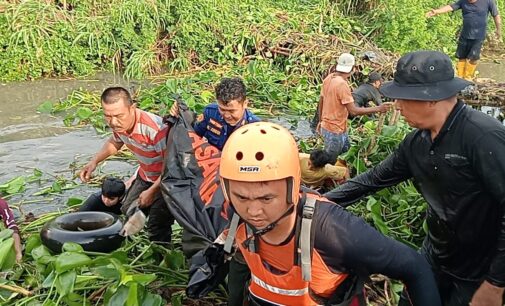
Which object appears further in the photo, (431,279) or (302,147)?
(302,147)

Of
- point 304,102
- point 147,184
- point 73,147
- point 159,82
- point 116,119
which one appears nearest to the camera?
point 116,119

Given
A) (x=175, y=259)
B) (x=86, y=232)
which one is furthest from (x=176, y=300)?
(x=86, y=232)

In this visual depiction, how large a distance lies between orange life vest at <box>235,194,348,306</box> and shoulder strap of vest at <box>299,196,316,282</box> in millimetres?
37

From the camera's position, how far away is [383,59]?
12102 millimetres

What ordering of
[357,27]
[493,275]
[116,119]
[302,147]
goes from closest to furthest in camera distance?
[493,275]
[116,119]
[302,147]
[357,27]

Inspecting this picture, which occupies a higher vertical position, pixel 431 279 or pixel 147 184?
pixel 431 279

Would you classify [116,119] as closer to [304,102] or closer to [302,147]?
[302,147]

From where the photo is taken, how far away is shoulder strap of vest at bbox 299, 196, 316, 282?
6.98 ft

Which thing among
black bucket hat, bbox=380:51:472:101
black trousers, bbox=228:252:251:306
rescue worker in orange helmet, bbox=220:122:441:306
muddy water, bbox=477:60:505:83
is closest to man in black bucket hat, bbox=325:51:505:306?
black bucket hat, bbox=380:51:472:101

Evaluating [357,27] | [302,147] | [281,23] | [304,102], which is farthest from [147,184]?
[357,27]

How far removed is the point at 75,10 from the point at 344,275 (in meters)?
11.8

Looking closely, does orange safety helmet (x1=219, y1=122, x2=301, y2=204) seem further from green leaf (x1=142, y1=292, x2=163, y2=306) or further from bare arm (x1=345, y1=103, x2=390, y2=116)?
bare arm (x1=345, y1=103, x2=390, y2=116)

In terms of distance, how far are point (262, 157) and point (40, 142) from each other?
686 centimetres

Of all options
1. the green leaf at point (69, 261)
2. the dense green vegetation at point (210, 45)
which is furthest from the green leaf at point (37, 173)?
the green leaf at point (69, 261)
